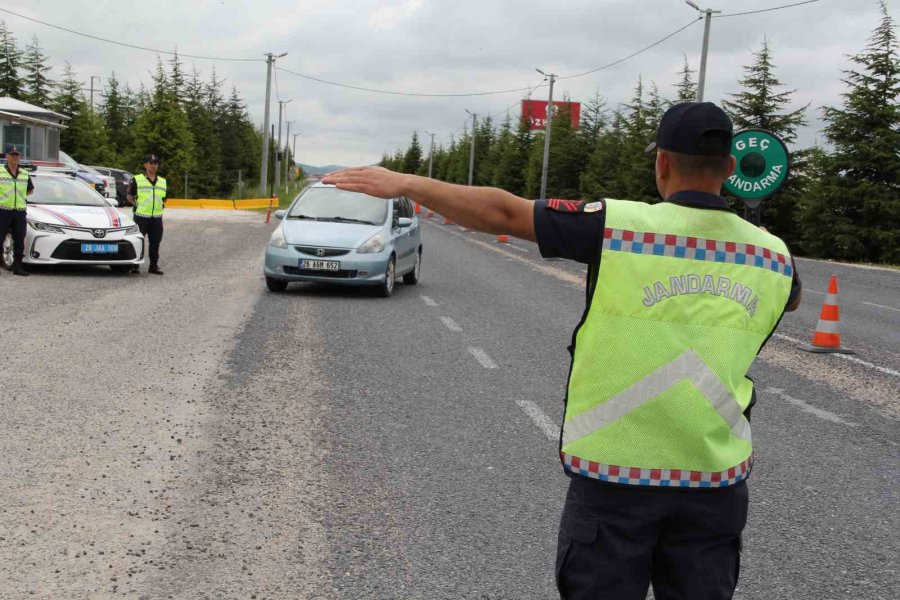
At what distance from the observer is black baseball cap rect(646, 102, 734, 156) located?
2.41 meters

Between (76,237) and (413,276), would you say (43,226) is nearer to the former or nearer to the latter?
(76,237)

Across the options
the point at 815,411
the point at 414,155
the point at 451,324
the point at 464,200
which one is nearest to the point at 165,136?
the point at 451,324

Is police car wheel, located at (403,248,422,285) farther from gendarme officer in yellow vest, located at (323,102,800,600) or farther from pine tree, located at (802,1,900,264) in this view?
pine tree, located at (802,1,900,264)

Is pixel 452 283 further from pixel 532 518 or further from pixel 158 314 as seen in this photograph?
pixel 532 518

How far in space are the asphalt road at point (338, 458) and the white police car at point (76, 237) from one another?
11.1ft

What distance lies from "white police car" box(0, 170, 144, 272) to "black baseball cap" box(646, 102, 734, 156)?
14.5 metres

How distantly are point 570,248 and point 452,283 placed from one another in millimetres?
15061

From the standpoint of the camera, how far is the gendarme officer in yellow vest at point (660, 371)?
7.77 ft

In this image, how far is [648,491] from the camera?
7.79 feet

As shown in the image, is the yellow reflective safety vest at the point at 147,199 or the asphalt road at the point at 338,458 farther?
the yellow reflective safety vest at the point at 147,199

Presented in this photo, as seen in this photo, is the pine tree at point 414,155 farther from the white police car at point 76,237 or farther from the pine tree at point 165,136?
the white police car at point 76,237

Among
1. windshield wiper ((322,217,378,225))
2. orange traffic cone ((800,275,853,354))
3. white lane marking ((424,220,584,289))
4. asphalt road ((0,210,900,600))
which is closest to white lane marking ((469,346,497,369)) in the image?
asphalt road ((0,210,900,600))

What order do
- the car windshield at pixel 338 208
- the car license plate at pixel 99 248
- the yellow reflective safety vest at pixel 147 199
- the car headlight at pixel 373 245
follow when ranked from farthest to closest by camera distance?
the yellow reflective safety vest at pixel 147 199
the car license plate at pixel 99 248
the car windshield at pixel 338 208
the car headlight at pixel 373 245

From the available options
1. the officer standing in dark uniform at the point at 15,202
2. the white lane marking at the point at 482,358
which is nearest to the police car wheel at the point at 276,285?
the officer standing in dark uniform at the point at 15,202
